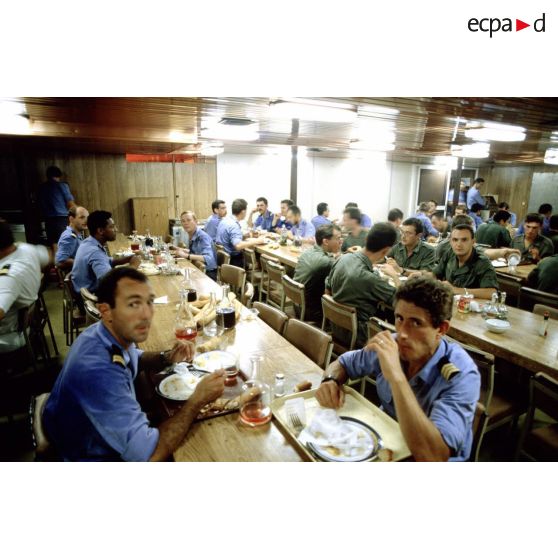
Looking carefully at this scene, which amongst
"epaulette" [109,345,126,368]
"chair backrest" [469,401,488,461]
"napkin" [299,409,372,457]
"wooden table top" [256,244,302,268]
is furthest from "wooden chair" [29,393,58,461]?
"wooden table top" [256,244,302,268]

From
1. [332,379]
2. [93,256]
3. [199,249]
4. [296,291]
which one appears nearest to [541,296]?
[296,291]

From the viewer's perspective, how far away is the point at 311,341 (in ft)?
6.96

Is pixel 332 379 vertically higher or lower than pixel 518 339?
higher

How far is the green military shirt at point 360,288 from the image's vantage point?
284 cm

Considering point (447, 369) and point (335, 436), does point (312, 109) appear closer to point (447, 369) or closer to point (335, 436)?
point (447, 369)

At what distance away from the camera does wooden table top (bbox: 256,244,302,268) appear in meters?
4.75

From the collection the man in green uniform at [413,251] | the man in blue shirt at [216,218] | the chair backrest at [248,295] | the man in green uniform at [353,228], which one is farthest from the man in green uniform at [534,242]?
the man in blue shirt at [216,218]

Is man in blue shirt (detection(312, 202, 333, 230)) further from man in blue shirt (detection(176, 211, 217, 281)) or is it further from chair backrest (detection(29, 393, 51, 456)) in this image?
chair backrest (detection(29, 393, 51, 456))

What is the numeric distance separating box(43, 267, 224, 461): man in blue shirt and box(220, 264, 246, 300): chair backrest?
2158mm

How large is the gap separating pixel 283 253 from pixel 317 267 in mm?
1618

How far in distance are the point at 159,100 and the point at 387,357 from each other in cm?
256

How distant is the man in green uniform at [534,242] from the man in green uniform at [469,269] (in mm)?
1953

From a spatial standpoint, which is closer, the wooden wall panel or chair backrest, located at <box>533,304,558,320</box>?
chair backrest, located at <box>533,304,558,320</box>

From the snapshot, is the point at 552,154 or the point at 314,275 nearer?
the point at 314,275
